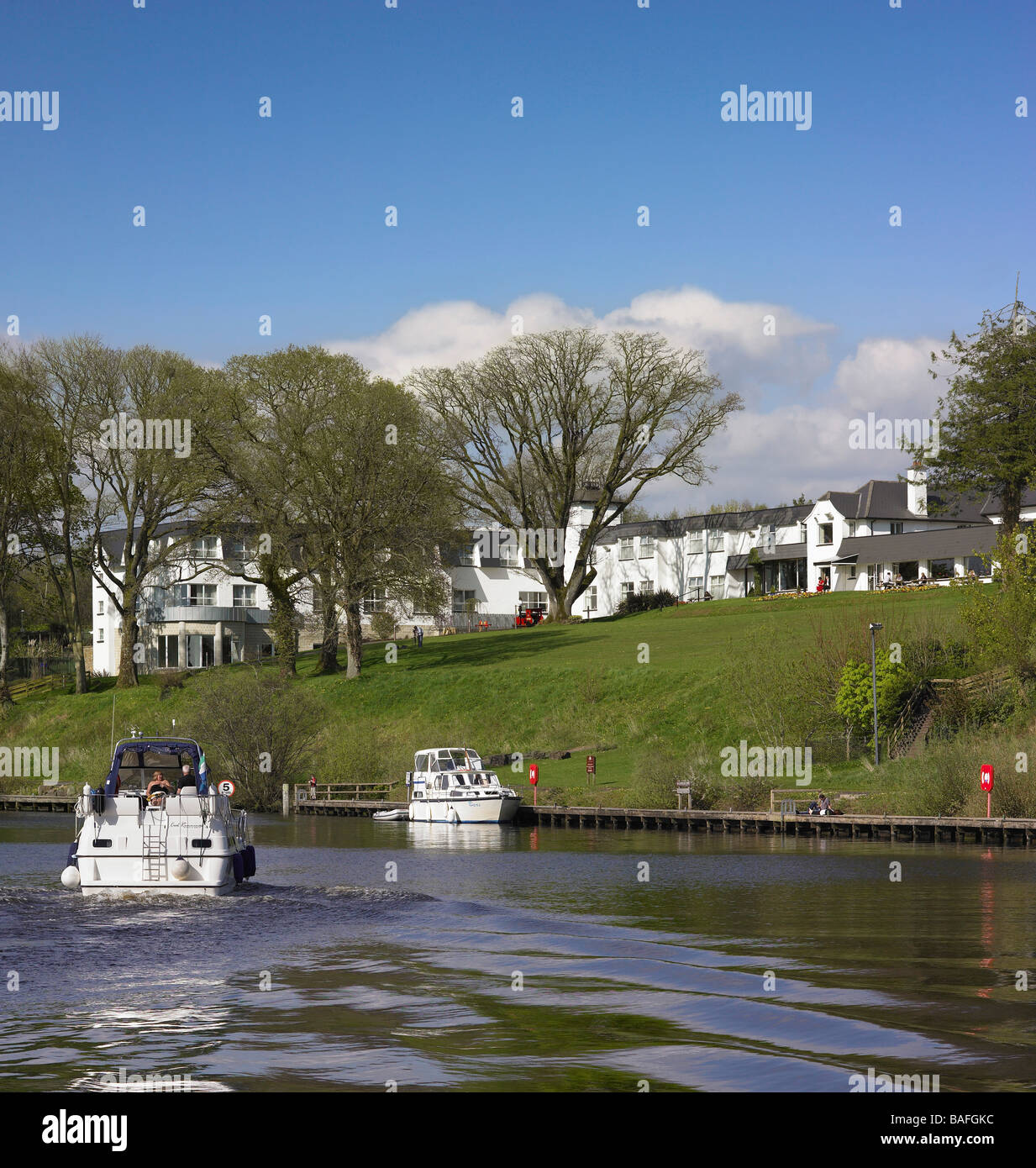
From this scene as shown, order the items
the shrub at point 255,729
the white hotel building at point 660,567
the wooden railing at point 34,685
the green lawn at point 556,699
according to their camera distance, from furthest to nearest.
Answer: the white hotel building at point 660,567
the wooden railing at point 34,685
the shrub at point 255,729
the green lawn at point 556,699

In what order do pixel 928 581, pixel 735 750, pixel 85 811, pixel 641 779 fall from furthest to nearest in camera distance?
pixel 928 581 < pixel 735 750 < pixel 641 779 < pixel 85 811

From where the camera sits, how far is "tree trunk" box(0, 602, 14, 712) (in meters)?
88.2

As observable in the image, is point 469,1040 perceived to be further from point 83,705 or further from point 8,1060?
point 83,705

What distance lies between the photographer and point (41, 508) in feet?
284

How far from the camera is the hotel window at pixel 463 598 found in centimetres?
13600

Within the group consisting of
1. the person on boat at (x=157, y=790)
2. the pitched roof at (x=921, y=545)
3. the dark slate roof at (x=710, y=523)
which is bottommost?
the person on boat at (x=157, y=790)

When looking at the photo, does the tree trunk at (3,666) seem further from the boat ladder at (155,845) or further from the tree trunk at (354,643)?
the boat ladder at (155,845)

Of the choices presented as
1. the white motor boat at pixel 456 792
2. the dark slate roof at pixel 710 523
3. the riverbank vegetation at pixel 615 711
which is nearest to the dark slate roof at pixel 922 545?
the dark slate roof at pixel 710 523

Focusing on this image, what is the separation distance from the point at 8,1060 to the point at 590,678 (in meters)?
63.1

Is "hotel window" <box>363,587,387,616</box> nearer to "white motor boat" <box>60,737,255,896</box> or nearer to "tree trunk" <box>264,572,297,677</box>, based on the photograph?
"tree trunk" <box>264,572,297,677</box>

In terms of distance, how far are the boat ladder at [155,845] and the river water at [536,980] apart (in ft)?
2.04

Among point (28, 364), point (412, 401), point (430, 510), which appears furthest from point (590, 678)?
point (28, 364)

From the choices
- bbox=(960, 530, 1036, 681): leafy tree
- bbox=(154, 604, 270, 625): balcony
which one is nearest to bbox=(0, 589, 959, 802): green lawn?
bbox=(960, 530, 1036, 681): leafy tree

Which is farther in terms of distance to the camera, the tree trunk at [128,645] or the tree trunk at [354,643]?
the tree trunk at [128,645]
